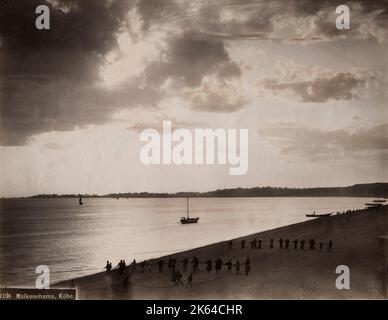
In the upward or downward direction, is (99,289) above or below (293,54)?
below

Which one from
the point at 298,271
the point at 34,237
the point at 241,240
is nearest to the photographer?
the point at 298,271

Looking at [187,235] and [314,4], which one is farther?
[187,235]

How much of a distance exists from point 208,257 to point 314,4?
6.84 metres

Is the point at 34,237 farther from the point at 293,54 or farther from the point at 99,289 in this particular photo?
the point at 293,54

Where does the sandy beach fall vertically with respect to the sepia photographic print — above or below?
below

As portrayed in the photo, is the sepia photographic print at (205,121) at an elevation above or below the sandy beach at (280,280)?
above

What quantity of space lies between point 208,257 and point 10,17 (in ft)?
25.6

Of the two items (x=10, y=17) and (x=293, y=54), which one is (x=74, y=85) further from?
(x=293, y=54)

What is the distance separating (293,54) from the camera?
9.63 metres

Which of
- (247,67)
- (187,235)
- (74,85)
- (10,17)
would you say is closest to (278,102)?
(247,67)

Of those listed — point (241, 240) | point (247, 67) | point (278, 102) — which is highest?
point (247, 67)
